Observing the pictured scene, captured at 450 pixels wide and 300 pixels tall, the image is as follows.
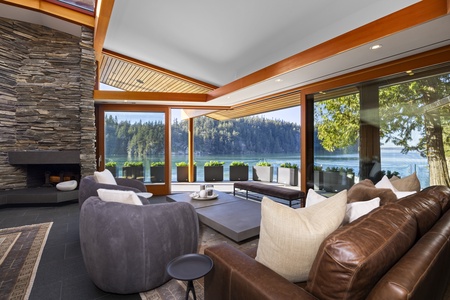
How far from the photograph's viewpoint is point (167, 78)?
23.3 ft

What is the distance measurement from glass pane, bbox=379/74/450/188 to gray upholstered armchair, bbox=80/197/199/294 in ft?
10.9

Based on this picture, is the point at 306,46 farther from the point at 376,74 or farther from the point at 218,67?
the point at 218,67

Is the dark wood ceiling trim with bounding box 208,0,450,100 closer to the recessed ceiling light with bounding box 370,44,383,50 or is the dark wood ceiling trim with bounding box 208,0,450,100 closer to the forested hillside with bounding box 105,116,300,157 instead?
the recessed ceiling light with bounding box 370,44,383,50

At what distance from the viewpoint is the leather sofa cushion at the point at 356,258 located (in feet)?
2.97

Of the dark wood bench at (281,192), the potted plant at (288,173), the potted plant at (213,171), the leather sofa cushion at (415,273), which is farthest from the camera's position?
the potted plant at (213,171)

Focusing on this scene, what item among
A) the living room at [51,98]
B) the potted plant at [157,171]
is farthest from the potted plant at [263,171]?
the potted plant at [157,171]

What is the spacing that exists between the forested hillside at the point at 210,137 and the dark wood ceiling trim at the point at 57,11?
2.37 meters

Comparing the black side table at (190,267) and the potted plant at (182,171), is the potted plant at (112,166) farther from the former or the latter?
the black side table at (190,267)

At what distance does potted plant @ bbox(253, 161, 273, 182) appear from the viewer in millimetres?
8945

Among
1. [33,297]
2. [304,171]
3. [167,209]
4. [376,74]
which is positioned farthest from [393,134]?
[33,297]

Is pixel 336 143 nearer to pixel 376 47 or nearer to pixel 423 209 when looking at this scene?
pixel 376 47

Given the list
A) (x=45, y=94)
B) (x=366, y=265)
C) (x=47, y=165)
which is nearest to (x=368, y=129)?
(x=366, y=265)

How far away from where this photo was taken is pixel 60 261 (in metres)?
2.61

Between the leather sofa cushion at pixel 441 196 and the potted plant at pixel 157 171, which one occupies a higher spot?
the leather sofa cushion at pixel 441 196
